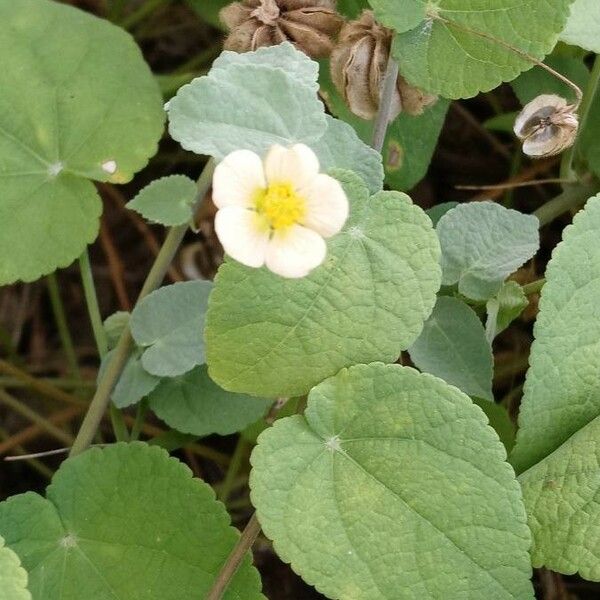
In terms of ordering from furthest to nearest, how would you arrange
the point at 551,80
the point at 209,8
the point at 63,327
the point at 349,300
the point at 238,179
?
the point at 63,327 < the point at 209,8 < the point at 551,80 < the point at 349,300 < the point at 238,179

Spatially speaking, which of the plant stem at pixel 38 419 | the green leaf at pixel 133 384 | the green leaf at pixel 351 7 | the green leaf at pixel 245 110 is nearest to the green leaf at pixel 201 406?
the green leaf at pixel 133 384

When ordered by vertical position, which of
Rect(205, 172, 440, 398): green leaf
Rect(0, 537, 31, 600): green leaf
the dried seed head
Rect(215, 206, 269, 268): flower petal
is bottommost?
Rect(0, 537, 31, 600): green leaf

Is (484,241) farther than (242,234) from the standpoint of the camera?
Yes

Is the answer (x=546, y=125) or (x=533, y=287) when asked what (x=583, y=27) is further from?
(x=533, y=287)

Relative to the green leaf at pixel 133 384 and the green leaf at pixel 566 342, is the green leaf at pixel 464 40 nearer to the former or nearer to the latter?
the green leaf at pixel 566 342

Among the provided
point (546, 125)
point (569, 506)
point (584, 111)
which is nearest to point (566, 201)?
point (584, 111)

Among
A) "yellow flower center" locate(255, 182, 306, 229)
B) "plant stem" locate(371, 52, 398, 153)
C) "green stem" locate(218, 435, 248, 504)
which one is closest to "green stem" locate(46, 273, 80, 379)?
"green stem" locate(218, 435, 248, 504)

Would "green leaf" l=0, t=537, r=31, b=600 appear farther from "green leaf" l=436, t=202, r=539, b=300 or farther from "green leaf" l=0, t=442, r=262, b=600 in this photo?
"green leaf" l=436, t=202, r=539, b=300

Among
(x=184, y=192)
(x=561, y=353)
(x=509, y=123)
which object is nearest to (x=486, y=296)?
(x=561, y=353)
